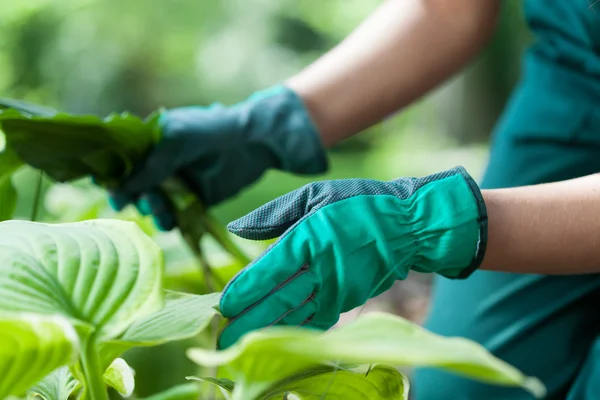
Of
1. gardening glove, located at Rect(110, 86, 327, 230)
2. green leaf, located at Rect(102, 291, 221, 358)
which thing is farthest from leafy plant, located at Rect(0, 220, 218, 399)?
gardening glove, located at Rect(110, 86, 327, 230)

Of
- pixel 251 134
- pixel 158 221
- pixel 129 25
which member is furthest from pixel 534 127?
pixel 129 25

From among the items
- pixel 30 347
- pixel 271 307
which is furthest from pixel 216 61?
pixel 30 347

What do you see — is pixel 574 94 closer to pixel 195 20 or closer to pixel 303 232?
pixel 303 232

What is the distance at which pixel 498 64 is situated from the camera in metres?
2.81

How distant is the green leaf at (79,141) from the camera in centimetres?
66

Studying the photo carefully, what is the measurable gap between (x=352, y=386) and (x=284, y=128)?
45cm

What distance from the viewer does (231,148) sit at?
0.89 metres

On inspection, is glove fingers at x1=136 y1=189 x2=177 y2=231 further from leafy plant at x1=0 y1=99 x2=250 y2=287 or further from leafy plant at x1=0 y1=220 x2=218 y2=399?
leafy plant at x1=0 y1=220 x2=218 y2=399

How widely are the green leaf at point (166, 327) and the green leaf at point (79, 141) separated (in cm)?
29

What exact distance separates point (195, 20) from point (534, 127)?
3242mm

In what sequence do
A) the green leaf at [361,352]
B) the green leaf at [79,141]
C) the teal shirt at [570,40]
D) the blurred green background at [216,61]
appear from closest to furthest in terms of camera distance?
1. the green leaf at [361,352]
2. the green leaf at [79,141]
3. the teal shirt at [570,40]
4. the blurred green background at [216,61]

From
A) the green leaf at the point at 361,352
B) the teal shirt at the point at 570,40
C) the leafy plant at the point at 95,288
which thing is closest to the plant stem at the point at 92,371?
the leafy plant at the point at 95,288

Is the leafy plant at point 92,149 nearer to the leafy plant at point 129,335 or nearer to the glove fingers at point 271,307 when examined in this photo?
the leafy plant at point 129,335

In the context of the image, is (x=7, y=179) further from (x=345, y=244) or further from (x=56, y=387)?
(x=345, y=244)
